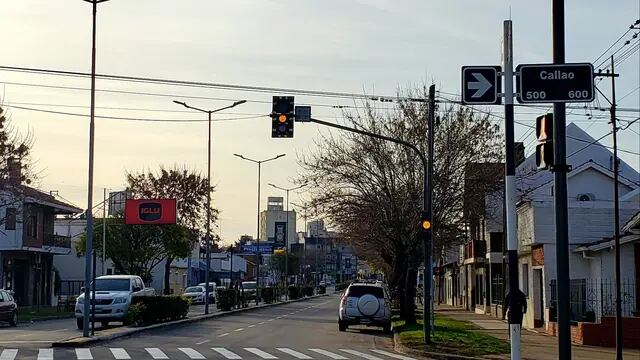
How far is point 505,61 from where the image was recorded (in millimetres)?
15477

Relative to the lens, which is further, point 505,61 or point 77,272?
point 77,272

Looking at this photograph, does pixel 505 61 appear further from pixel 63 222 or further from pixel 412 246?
pixel 63 222

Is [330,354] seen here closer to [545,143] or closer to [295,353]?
[295,353]

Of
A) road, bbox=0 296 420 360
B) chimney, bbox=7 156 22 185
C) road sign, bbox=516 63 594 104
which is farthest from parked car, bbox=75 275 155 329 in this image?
road sign, bbox=516 63 594 104

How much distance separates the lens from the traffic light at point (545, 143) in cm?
1424

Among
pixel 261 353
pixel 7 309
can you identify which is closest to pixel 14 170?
pixel 7 309

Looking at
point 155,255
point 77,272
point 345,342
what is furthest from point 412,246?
point 77,272

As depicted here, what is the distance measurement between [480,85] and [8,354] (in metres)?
13.6

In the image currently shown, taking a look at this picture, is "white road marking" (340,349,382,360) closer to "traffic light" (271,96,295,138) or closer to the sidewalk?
the sidewalk

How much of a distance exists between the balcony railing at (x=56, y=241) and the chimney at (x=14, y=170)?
2446cm

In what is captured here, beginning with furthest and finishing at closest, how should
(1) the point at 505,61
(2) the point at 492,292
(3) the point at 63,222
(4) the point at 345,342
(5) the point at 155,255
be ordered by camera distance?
(3) the point at 63,222 → (5) the point at 155,255 → (2) the point at 492,292 → (4) the point at 345,342 → (1) the point at 505,61

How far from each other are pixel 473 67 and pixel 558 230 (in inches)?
132

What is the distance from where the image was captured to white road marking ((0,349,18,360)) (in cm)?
2167

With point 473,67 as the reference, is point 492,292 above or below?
below
